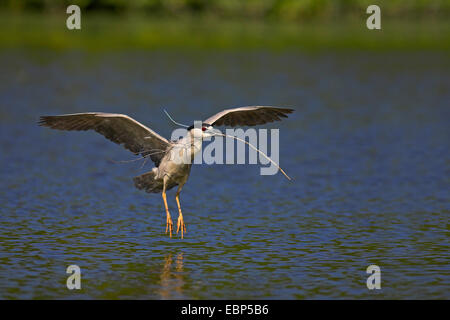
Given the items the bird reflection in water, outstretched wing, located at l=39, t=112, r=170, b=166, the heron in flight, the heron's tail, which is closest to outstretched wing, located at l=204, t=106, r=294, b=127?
the heron in flight

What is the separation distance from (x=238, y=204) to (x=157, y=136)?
4.54 metres

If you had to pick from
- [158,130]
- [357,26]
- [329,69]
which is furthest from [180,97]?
[357,26]

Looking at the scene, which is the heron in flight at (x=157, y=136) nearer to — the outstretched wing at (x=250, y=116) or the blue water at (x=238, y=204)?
the outstretched wing at (x=250, y=116)

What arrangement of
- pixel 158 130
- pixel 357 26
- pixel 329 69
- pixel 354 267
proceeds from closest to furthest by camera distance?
pixel 354 267
pixel 158 130
pixel 329 69
pixel 357 26

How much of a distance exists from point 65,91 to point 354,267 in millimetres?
22976

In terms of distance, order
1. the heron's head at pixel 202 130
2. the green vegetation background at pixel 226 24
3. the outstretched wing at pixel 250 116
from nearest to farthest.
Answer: the heron's head at pixel 202 130
the outstretched wing at pixel 250 116
the green vegetation background at pixel 226 24

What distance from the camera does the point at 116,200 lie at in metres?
19.5

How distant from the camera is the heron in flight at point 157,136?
48.7 feet

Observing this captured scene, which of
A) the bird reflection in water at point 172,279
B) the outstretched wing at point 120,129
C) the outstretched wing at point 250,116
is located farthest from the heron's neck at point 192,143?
the bird reflection in water at point 172,279

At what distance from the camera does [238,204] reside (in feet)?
63.6

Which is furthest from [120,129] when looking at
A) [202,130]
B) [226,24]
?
[226,24]

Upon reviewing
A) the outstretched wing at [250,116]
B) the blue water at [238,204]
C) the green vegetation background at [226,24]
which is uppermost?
the green vegetation background at [226,24]
